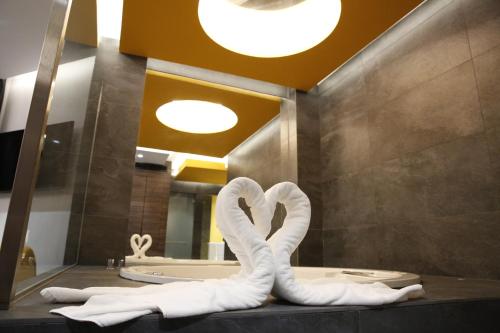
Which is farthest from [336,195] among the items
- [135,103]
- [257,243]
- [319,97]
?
[257,243]

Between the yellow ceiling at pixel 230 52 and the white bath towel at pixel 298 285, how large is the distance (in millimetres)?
1857

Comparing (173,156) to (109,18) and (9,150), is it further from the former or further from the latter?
(109,18)

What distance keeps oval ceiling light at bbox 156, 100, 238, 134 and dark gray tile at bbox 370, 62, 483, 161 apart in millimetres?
1525

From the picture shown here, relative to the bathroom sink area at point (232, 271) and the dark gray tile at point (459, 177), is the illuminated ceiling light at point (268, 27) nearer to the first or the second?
the dark gray tile at point (459, 177)

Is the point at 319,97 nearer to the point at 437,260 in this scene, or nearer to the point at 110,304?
the point at 437,260

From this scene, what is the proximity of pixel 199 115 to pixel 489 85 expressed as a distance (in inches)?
103

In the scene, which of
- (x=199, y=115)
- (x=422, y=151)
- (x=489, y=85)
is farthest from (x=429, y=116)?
(x=199, y=115)

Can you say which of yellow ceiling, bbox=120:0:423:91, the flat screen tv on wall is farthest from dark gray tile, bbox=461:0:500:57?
the flat screen tv on wall

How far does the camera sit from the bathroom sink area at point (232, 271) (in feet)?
4.72

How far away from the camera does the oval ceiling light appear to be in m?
3.43

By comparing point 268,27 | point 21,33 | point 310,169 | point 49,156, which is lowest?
point 49,156

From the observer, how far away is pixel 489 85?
1982mm

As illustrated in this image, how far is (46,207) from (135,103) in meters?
1.79

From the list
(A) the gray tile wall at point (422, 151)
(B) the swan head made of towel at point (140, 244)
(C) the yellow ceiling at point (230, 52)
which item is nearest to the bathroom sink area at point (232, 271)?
(B) the swan head made of towel at point (140, 244)
